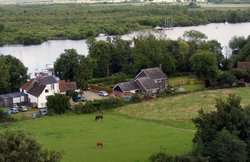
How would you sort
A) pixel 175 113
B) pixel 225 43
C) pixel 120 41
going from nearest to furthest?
1. pixel 175 113
2. pixel 120 41
3. pixel 225 43

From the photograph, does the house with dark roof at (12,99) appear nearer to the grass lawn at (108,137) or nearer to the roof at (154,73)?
the grass lawn at (108,137)

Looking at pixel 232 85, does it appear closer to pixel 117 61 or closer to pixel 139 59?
pixel 139 59

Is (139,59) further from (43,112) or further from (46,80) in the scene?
(43,112)

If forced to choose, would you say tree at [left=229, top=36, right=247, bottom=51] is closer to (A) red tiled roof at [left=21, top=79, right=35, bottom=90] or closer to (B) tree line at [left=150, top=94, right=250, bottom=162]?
(A) red tiled roof at [left=21, top=79, right=35, bottom=90]

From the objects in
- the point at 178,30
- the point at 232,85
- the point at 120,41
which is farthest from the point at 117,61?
the point at 178,30

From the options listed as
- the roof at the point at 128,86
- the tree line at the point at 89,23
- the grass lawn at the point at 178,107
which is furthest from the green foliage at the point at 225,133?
the tree line at the point at 89,23

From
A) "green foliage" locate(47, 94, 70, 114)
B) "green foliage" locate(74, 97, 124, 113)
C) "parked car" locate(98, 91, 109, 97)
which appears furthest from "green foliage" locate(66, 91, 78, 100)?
"green foliage" locate(47, 94, 70, 114)

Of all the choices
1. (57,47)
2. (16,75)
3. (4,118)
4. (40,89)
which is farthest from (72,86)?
(57,47)
